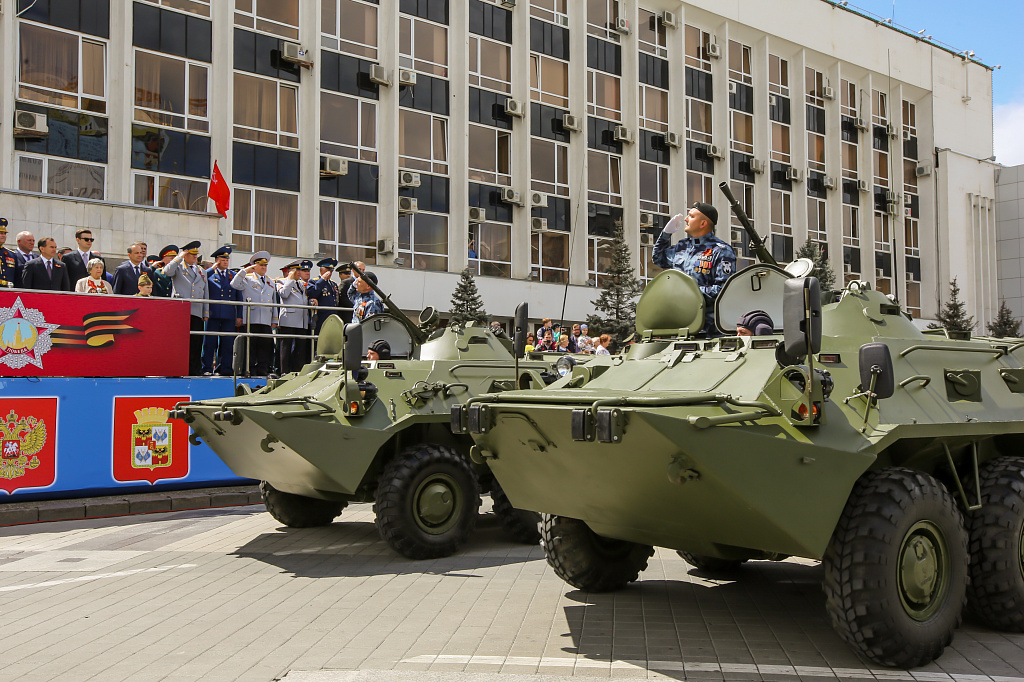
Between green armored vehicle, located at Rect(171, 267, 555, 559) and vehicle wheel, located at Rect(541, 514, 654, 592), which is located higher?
green armored vehicle, located at Rect(171, 267, 555, 559)

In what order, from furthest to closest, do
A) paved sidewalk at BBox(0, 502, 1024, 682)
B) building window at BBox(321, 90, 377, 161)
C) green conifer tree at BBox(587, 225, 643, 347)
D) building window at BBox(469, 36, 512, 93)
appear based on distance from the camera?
building window at BBox(469, 36, 512, 93) → green conifer tree at BBox(587, 225, 643, 347) → building window at BBox(321, 90, 377, 161) → paved sidewalk at BBox(0, 502, 1024, 682)

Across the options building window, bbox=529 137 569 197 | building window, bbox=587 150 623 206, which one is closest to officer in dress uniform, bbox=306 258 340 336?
building window, bbox=529 137 569 197

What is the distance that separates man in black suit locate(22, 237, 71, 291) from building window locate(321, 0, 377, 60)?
14531 mm

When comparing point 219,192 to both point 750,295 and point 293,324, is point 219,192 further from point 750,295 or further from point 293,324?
point 750,295

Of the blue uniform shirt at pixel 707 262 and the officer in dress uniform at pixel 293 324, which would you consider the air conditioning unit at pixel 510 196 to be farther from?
the blue uniform shirt at pixel 707 262

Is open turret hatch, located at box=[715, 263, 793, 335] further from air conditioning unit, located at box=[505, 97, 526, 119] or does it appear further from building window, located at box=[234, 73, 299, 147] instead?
air conditioning unit, located at box=[505, 97, 526, 119]

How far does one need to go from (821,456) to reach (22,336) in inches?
370

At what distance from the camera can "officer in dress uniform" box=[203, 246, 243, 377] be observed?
1316cm

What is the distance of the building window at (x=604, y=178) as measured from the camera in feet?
101

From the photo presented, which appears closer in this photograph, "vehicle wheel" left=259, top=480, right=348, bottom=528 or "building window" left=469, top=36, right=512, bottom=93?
"vehicle wheel" left=259, top=480, right=348, bottom=528

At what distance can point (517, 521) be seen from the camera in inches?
375

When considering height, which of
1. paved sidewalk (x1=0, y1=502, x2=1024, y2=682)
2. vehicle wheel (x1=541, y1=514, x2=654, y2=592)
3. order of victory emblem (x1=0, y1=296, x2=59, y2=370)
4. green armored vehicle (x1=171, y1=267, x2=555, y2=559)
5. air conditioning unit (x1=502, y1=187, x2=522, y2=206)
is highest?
air conditioning unit (x1=502, y1=187, x2=522, y2=206)

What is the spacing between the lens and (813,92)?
38375mm

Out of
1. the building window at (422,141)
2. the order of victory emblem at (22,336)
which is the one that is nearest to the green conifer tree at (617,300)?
the building window at (422,141)
